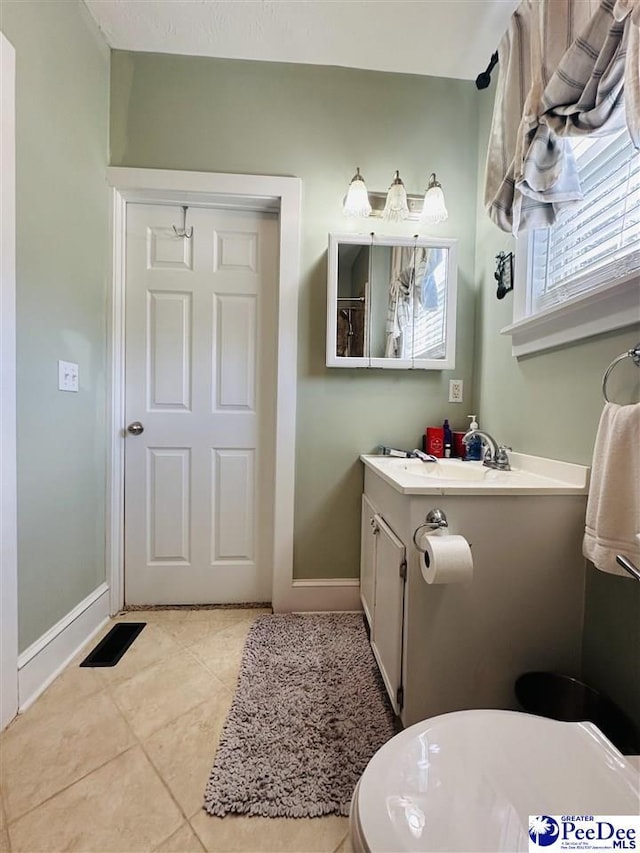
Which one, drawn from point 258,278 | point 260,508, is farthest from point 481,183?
point 260,508

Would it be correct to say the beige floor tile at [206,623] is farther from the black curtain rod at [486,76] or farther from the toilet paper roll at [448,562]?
the black curtain rod at [486,76]

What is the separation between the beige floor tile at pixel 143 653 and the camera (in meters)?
1.46

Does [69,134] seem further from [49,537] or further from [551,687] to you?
[551,687]

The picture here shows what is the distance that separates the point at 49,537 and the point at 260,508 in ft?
2.95

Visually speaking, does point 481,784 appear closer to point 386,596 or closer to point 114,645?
point 386,596

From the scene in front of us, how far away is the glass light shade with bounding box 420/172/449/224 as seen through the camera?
176cm

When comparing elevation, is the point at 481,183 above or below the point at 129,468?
above

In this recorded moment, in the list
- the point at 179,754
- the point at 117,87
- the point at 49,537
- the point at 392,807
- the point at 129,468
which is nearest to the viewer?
the point at 392,807

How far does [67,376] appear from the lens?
5.00 ft

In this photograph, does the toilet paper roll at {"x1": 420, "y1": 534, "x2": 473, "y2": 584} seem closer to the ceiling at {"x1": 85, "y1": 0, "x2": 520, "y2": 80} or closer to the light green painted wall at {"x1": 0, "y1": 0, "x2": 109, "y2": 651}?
the light green painted wall at {"x1": 0, "y1": 0, "x2": 109, "y2": 651}

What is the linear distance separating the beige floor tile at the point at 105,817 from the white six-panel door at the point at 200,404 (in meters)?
0.96

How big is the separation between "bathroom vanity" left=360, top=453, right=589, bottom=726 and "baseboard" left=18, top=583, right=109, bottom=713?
122cm

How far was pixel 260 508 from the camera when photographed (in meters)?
2.01

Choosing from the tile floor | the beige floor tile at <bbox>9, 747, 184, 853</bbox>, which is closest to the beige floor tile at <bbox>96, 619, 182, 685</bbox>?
the tile floor
